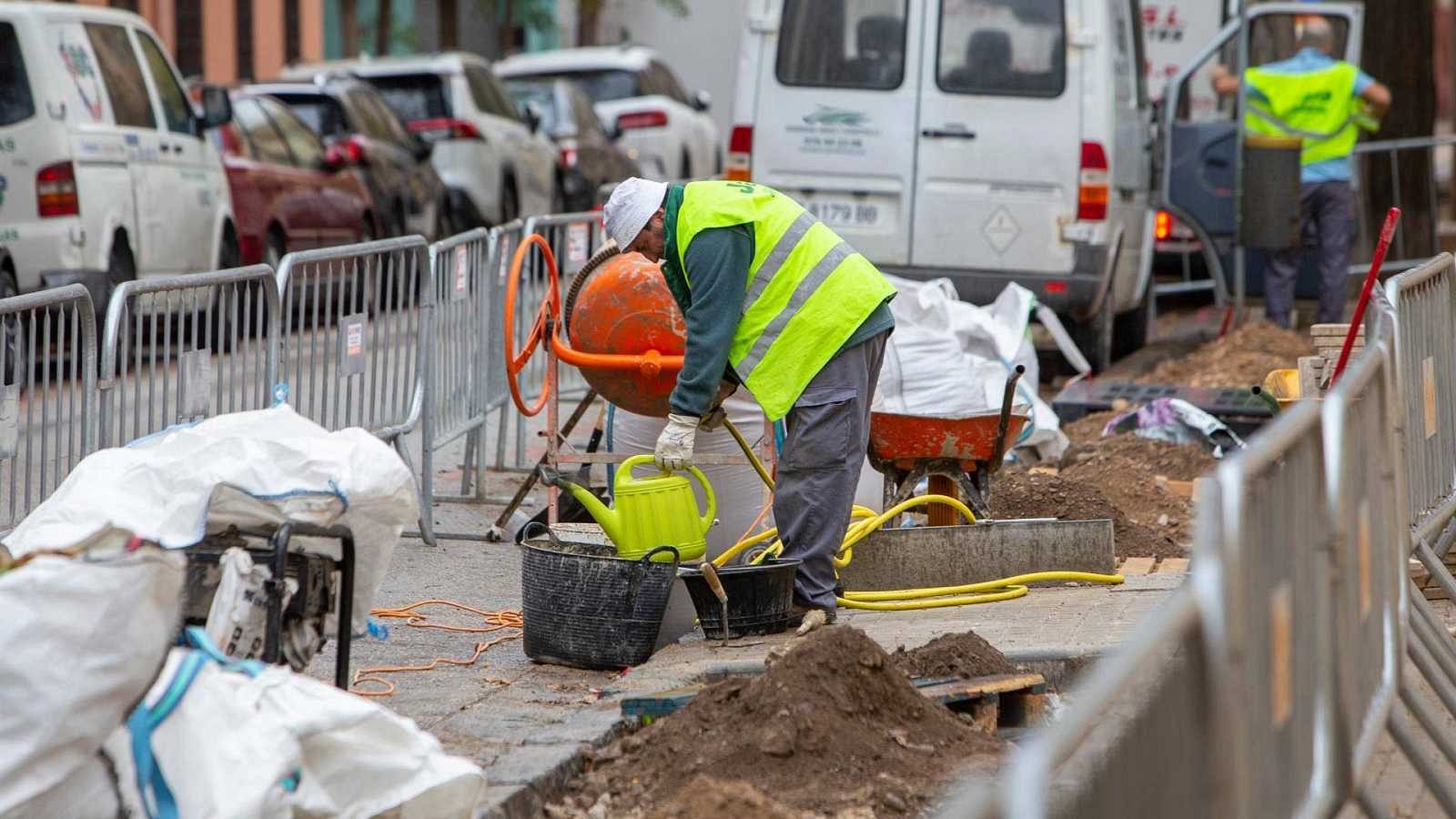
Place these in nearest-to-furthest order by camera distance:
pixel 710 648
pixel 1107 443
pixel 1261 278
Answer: pixel 710 648
pixel 1107 443
pixel 1261 278

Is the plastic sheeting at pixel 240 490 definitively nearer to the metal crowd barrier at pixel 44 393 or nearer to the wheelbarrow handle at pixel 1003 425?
the metal crowd barrier at pixel 44 393

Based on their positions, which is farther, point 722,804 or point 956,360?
point 956,360

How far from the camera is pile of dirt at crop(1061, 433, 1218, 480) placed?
30.1 feet

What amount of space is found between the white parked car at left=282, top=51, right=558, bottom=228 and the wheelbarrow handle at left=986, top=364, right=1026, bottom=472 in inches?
473

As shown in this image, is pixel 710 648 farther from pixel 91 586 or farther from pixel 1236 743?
pixel 1236 743

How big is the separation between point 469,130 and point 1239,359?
31.4 ft

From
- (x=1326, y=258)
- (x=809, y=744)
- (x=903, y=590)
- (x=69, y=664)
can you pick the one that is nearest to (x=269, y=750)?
(x=69, y=664)

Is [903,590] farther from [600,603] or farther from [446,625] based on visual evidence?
[446,625]

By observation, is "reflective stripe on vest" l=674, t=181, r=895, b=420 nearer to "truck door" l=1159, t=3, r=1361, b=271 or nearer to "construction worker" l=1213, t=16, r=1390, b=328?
"construction worker" l=1213, t=16, r=1390, b=328

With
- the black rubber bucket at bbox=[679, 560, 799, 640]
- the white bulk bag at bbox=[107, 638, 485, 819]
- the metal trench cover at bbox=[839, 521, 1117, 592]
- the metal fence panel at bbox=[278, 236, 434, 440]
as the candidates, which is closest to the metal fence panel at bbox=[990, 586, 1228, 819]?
the white bulk bag at bbox=[107, 638, 485, 819]

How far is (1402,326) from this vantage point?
222 inches

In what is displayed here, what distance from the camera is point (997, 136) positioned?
11930 millimetres

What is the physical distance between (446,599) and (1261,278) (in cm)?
876

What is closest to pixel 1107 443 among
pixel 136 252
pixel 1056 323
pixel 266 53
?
pixel 1056 323
